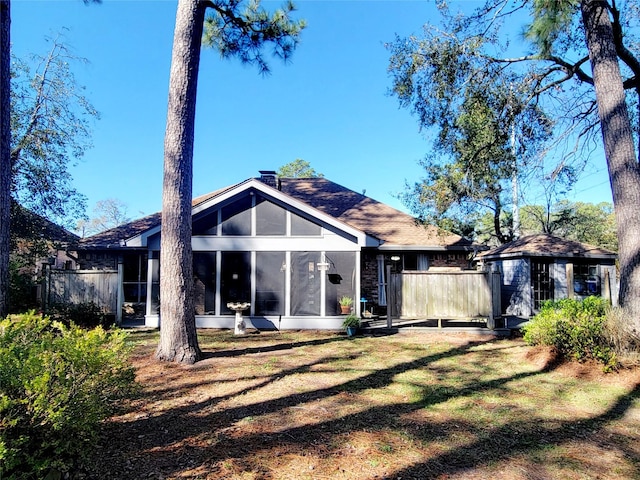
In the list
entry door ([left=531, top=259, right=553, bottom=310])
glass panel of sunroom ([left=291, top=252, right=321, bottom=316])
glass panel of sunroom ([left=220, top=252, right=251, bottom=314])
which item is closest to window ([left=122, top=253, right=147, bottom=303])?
glass panel of sunroom ([left=220, top=252, right=251, bottom=314])

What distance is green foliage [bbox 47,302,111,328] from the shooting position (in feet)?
30.7

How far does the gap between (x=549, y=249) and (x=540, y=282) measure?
4.24 feet

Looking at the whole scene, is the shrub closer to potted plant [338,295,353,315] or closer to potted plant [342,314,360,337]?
potted plant [342,314,360,337]

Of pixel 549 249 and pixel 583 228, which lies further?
pixel 583 228

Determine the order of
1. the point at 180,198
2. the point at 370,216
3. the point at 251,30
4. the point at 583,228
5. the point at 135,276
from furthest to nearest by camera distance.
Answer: the point at 583,228 < the point at 370,216 < the point at 135,276 < the point at 251,30 < the point at 180,198

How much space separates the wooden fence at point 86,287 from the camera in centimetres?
1049

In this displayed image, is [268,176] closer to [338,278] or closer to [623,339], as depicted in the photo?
[338,278]

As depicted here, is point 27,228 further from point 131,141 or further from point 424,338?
point 424,338

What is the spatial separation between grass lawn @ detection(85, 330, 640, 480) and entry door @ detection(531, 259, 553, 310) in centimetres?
781

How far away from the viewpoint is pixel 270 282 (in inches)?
415

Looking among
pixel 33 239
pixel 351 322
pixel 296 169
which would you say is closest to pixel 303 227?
pixel 351 322

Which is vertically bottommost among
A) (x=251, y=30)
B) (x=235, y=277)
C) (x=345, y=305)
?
(x=345, y=305)

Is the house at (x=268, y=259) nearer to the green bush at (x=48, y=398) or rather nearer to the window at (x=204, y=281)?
the window at (x=204, y=281)

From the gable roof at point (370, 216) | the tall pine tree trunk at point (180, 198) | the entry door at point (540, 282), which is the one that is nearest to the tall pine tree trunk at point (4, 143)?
the tall pine tree trunk at point (180, 198)
